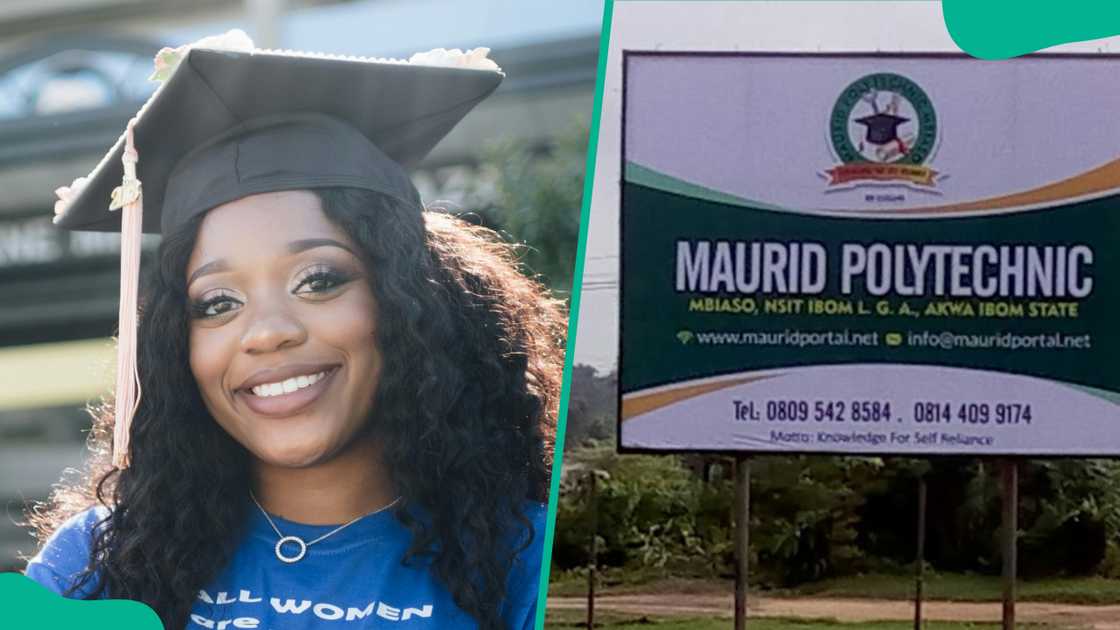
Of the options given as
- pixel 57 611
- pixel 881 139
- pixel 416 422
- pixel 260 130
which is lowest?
pixel 57 611

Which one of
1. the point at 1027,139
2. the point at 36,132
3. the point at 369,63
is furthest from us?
the point at 1027,139

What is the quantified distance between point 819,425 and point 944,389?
30 cm

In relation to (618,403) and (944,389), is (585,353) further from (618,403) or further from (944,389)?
(944,389)

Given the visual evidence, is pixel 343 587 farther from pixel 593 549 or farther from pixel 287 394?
pixel 593 549

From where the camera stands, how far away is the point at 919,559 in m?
3.02

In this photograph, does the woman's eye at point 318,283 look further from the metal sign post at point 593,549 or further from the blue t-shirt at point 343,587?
the metal sign post at point 593,549

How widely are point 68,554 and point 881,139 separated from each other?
6.53 ft

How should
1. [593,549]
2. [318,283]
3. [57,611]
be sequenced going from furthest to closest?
[593,549] → [57,611] → [318,283]

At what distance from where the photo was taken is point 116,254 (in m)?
1.91

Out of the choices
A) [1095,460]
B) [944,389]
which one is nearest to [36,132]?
[944,389]

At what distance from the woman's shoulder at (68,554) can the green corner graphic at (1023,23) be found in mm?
1796

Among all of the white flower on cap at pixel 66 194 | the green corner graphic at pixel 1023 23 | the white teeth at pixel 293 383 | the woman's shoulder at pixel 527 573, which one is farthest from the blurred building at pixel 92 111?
the green corner graphic at pixel 1023 23

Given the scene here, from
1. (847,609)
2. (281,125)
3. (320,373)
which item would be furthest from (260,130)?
(847,609)

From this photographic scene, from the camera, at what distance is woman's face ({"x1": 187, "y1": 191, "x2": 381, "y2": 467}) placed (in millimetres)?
1812
